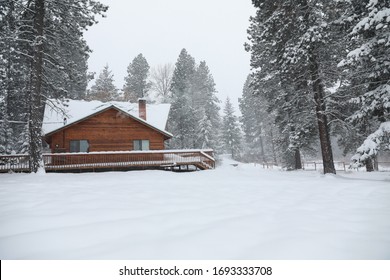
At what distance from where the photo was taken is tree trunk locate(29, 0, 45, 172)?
1116cm

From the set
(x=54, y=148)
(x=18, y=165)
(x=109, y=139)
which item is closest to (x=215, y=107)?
(x=109, y=139)

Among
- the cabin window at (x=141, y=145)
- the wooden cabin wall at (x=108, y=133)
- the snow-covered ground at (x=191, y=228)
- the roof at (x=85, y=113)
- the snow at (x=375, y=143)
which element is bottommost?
the snow-covered ground at (x=191, y=228)

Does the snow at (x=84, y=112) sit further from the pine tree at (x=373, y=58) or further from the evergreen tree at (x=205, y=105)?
the pine tree at (x=373, y=58)

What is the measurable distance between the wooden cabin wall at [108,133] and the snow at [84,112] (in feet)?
2.21

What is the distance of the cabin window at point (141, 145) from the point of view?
63.4 feet

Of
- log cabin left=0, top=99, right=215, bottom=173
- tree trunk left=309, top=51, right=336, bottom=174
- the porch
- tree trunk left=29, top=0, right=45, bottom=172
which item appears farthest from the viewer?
log cabin left=0, top=99, right=215, bottom=173

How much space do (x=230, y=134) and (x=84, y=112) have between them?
35.4 metres

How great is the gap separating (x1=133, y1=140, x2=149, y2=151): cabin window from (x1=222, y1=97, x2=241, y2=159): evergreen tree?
3314 centimetres

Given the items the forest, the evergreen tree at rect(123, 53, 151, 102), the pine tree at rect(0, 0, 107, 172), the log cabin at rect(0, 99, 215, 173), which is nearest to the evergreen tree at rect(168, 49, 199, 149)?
the evergreen tree at rect(123, 53, 151, 102)

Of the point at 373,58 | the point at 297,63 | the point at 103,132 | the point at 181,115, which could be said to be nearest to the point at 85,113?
the point at 103,132

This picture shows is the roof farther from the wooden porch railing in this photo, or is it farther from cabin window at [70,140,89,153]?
the wooden porch railing

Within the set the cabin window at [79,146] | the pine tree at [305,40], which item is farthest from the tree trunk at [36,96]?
the pine tree at [305,40]

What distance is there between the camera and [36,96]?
1152 cm

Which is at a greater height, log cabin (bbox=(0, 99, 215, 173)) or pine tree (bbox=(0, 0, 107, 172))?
pine tree (bbox=(0, 0, 107, 172))
